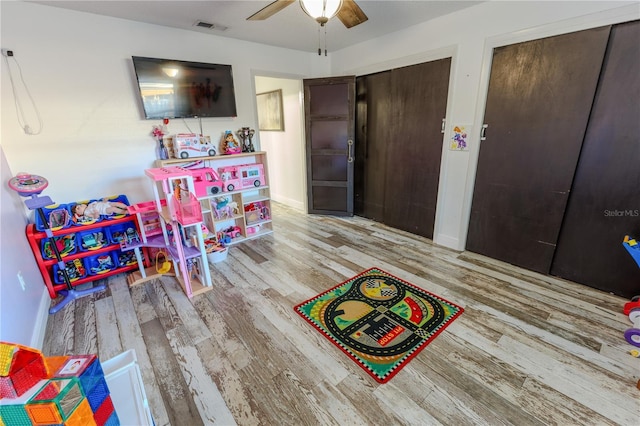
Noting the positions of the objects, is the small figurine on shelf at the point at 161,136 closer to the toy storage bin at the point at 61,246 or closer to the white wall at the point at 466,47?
the toy storage bin at the point at 61,246

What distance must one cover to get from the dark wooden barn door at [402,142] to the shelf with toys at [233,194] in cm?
160

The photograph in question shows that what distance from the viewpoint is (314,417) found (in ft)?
4.59

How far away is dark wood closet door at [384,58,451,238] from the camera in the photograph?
309 centimetres

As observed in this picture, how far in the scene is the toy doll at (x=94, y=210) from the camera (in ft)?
8.18

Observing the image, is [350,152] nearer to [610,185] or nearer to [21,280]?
[610,185]

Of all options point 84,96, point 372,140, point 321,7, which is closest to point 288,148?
point 372,140

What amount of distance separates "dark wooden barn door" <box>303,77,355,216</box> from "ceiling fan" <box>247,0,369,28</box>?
1.71 metres

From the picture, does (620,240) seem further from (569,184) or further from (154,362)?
(154,362)

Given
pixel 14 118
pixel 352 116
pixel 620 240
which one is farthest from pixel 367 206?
pixel 14 118

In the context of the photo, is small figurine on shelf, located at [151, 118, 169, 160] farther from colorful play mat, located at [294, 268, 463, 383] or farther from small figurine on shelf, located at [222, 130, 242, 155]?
colorful play mat, located at [294, 268, 463, 383]

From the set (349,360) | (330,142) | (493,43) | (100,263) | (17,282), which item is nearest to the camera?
(349,360)

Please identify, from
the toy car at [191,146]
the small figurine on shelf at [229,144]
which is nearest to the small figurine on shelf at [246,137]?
the small figurine on shelf at [229,144]

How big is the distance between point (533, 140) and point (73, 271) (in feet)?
14.4

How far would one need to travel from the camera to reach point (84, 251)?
8.16 ft
